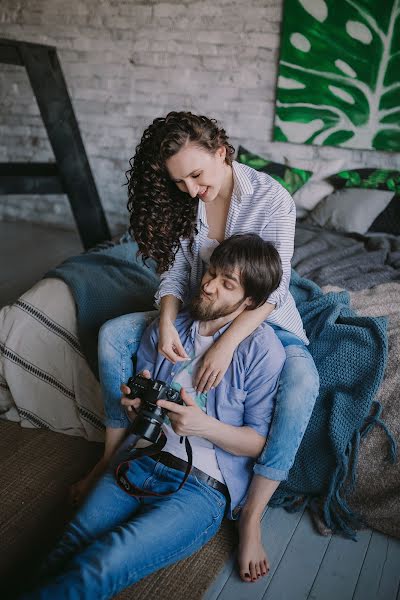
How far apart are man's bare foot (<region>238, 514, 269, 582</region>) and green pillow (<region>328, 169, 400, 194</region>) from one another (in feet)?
7.34

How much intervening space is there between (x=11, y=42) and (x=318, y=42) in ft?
5.96

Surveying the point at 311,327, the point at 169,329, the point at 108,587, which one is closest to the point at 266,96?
the point at 311,327

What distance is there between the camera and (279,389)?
1.42 metres

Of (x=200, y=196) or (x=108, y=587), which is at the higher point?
(x=200, y=196)

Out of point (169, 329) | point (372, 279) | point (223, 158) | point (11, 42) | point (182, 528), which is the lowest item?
point (182, 528)

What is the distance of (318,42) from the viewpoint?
3.25 m

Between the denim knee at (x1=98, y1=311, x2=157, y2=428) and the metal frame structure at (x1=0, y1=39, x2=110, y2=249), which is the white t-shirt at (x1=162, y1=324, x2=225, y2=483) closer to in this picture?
the denim knee at (x1=98, y1=311, x2=157, y2=428)

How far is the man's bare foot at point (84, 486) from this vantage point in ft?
5.18

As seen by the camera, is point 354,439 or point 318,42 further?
point 318,42

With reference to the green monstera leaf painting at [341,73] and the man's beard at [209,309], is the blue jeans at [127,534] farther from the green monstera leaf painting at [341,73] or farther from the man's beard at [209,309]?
the green monstera leaf painting at [341,73]

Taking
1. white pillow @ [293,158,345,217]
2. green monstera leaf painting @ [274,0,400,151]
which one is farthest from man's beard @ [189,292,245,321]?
green monstera leaf painting @ [274,0,400,151]

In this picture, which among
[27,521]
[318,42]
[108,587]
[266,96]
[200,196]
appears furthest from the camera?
[266,96]

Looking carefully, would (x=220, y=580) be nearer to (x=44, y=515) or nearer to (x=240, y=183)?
(x=44, y=515)

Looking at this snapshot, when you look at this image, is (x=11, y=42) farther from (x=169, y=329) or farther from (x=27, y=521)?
→ (x=27, y=521)
